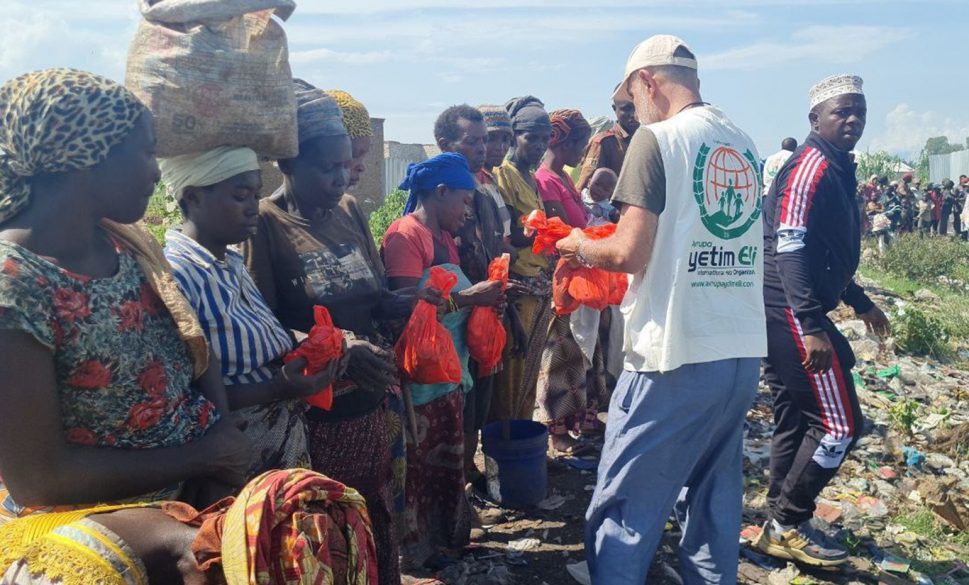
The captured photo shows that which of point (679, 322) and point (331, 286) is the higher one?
point (331, 286)

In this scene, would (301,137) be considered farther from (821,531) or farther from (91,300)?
(821,531)

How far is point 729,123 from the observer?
120 inches

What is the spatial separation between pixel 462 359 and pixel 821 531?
2116 millimetres

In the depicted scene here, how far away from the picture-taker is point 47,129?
178 cm

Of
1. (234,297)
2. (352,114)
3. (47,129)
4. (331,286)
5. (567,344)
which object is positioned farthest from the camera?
(567,344)

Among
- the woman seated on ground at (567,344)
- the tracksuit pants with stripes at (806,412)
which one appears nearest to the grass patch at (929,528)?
the tracksuit pants with stripes at (806,412)

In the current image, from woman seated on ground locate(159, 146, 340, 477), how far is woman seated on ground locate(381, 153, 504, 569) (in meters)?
1.21

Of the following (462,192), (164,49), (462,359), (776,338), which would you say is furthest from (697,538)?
(164,49)

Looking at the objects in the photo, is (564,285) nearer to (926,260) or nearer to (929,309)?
(929,309)

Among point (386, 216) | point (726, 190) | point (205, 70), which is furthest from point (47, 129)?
point (386, 216)

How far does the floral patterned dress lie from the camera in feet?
5.59

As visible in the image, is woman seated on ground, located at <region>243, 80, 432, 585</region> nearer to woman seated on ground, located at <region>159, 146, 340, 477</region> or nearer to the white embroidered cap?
woman seated on ground, located at <region>159, 146, 340, 477</region>

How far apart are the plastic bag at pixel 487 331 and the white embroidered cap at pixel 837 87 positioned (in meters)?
1.81

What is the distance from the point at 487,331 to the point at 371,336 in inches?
37.5
